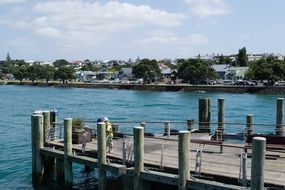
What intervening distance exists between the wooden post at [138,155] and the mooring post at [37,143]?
7058mm

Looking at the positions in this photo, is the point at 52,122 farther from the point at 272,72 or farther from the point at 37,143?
the point at 272,72

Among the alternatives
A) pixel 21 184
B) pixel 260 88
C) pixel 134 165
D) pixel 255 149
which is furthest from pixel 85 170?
pixel 260 88

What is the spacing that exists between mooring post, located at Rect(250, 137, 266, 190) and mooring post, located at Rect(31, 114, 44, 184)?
38.6 feet

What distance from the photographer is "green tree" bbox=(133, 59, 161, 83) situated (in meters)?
173

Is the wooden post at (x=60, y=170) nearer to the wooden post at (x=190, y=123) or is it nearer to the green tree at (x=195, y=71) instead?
the wooden post at (x=190, y=123)

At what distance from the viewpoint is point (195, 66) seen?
503 ft

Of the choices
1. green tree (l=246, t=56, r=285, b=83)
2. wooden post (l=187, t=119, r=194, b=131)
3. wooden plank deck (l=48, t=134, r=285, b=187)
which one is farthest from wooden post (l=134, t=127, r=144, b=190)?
green tree (l=246, t=56, r=285, b=83)

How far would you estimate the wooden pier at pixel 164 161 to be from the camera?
1549 centimetres

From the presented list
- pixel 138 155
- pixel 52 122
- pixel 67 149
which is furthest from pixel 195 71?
pixel 138 155

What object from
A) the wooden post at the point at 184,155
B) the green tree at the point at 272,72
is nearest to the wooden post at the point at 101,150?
the wooden post at the point at 184,155

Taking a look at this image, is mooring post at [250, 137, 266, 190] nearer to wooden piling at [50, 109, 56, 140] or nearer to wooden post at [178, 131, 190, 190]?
wooden post at [178, 131, 190, 190]

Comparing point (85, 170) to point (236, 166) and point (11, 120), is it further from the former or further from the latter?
point (11, 120)

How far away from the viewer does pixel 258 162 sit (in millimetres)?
14094

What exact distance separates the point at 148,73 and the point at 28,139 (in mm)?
133919
